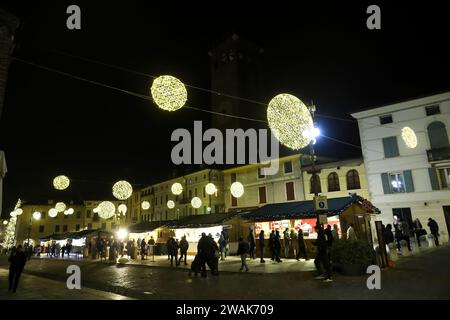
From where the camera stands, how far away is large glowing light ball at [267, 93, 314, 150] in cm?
931

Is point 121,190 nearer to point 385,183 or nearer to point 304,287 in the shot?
point 304,287

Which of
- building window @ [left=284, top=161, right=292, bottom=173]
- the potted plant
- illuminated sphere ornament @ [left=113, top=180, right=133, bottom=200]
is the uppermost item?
building window @ [left=284, top=161, right=292, bottom=173]

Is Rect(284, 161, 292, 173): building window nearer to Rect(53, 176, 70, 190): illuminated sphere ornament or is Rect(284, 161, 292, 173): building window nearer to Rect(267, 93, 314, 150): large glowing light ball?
Rect(53, 176, 70, 190): illuminated sphere ornament

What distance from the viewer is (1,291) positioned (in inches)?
399

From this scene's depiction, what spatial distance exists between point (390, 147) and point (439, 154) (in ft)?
11.3

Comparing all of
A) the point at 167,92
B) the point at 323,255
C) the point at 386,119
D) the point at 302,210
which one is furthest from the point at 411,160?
the point at 167,92

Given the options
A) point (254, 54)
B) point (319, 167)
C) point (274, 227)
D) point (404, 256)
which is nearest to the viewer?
point (404, 256)

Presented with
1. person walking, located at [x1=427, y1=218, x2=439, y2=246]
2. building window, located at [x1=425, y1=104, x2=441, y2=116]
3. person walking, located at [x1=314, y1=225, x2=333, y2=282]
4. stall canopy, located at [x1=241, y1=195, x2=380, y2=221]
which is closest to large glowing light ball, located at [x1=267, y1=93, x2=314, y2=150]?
person walking, located at [x1=314, y1=225, x2=333, y2=282]

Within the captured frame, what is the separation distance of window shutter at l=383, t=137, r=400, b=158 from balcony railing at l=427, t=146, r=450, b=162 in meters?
2.29

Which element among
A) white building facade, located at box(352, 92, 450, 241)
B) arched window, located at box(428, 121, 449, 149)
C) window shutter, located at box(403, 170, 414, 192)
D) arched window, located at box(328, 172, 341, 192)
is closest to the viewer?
white building facade, located at box(352, 92, 450, 241)
